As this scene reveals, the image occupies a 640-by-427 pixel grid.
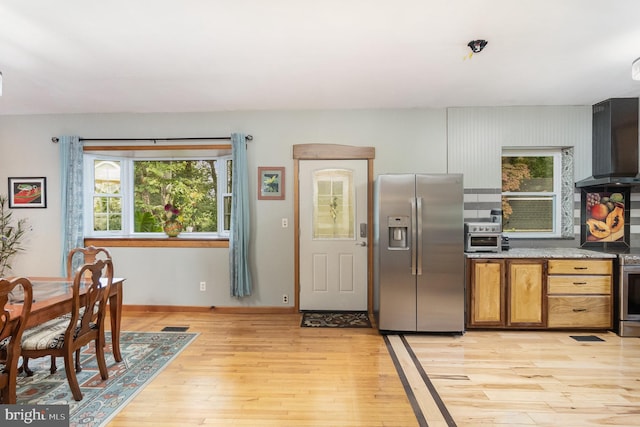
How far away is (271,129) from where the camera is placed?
428cm

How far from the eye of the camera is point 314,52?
2701 millimetres

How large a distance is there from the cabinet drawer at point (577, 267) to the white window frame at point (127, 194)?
3.75 metres

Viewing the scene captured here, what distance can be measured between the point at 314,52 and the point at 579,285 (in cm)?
349

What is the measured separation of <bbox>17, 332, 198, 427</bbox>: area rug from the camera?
221cm

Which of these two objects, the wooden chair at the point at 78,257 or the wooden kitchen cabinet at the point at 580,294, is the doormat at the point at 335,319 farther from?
the wooden chair at the point at 78,257

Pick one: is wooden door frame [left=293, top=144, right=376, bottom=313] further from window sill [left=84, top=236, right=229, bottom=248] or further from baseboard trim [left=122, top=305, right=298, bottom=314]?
window sill [left=84, top=236, right=229, bottom=248]

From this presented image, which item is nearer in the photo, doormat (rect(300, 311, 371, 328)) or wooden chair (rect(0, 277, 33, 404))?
wooden chair (rect(0, 277, 33, 404))

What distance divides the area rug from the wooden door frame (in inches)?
61.3

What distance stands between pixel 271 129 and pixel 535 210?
341 cm

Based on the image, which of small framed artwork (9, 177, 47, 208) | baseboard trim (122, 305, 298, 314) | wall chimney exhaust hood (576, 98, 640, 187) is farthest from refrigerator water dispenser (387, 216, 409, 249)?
small framed artwork (9, 177, 47, 208)

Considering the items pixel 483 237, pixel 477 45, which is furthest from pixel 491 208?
pixel 477 45

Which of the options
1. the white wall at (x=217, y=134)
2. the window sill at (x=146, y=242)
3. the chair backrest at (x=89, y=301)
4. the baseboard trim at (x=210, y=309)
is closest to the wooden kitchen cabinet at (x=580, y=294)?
the white wall at (x=217, y=134)

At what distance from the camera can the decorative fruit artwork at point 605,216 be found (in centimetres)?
404

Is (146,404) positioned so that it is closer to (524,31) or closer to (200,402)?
(200,402)
